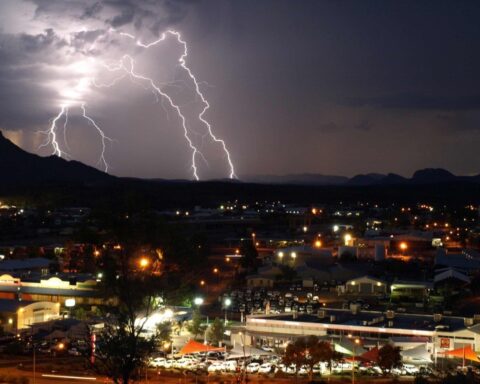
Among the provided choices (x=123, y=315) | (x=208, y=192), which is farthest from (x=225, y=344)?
(x=208, y=192)

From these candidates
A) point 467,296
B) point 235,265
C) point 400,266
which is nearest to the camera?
point 467,296

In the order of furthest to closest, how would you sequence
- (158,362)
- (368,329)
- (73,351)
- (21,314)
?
(21,314)
(73,351)
(368,329)
(158,362)

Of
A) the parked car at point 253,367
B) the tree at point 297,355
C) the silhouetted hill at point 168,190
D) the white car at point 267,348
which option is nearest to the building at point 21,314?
the white car at point 267,348

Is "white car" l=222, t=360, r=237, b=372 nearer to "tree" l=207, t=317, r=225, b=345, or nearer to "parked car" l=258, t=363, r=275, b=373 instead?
"parked car" l=258, t=363, r=275, b=373

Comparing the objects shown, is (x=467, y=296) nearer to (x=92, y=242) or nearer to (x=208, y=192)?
(x=92, y=242)

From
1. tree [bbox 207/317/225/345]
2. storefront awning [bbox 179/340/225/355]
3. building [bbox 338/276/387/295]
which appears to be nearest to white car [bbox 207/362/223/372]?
storefront awning [bbox 179/340/225/355]

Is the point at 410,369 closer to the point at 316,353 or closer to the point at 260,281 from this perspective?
the point at 316,353

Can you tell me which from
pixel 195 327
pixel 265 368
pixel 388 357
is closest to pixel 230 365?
pixel 265 368
